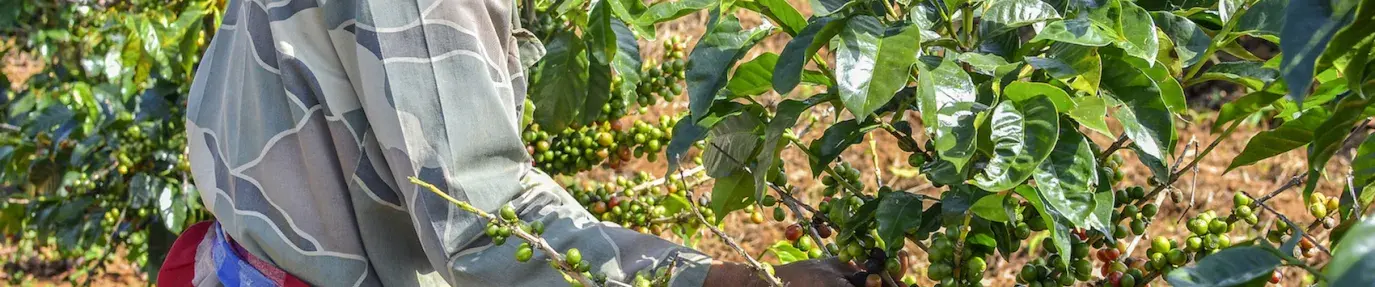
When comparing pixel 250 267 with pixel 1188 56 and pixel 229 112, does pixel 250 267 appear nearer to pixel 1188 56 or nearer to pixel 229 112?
pixel 229 112

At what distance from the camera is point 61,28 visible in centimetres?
348

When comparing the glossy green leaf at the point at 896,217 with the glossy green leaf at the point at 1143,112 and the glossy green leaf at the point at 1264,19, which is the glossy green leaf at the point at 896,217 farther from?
the glossy green leaf at the point at 1264,19

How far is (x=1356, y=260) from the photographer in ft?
2.15

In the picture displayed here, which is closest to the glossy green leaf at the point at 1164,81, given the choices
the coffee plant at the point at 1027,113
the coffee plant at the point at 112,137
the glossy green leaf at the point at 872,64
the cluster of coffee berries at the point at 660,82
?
the coffee plant at the point at 1027,113

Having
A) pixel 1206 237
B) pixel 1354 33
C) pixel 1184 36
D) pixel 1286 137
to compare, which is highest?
pixel 1354 33

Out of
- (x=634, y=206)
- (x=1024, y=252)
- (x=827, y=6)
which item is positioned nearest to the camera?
(x=827, y=6)

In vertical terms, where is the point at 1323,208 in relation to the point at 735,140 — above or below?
below

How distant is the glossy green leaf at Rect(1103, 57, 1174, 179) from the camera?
1088mm

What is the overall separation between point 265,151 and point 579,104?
0.53m

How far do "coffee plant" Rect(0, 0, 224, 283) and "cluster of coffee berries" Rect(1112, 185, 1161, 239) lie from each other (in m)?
1.91

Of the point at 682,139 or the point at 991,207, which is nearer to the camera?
the point at 991,207

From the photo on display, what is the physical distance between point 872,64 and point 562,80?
0.86m

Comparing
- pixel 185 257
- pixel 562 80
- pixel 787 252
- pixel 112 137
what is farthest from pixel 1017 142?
pixel 112 137

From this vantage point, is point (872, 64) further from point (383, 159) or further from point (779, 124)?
point (383, 159)
